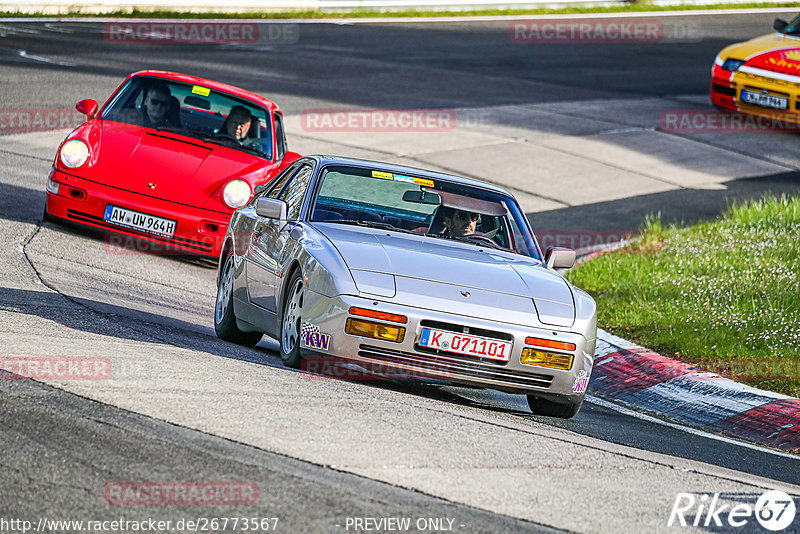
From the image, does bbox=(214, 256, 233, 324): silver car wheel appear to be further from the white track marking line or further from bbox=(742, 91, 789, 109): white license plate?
bbox=(742, 91, 789, 109): white license plate

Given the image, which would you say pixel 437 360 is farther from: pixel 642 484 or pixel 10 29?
pixel 10 29

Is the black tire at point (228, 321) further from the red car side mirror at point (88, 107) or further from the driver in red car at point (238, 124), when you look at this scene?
the red car side mirror at point (88, 107)

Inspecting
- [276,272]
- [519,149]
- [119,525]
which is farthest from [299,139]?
[119,525]

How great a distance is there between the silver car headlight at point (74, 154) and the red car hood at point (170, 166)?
156 millimetres

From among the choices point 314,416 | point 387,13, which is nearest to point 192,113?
point 314,416

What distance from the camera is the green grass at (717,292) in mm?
9391

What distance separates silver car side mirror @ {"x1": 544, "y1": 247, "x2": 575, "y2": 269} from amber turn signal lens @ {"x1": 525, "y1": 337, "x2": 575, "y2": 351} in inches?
44.2

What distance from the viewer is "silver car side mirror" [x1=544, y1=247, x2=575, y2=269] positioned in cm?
798

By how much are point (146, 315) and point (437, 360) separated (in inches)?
111

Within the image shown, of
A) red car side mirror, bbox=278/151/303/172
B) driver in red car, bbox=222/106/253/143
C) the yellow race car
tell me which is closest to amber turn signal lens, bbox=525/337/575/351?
red car side mirror, bbox=278/151/303/172

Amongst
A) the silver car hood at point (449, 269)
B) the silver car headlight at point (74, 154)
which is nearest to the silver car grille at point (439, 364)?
the silver car hood at point (449, 269)

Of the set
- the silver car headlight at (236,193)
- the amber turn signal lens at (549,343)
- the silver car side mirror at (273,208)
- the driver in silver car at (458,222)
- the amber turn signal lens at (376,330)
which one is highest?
the silver car side mirror at (273,208)

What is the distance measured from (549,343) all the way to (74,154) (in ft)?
19.5

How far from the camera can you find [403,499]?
4.89 metres
